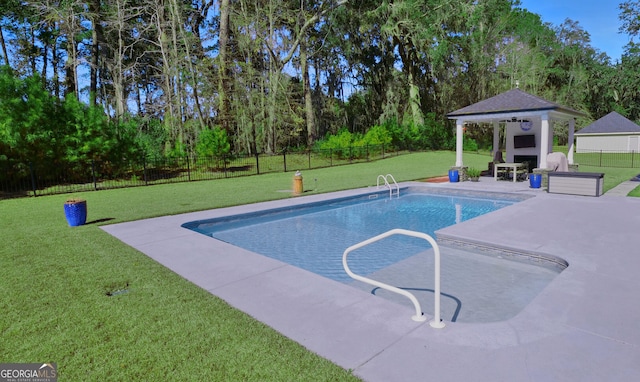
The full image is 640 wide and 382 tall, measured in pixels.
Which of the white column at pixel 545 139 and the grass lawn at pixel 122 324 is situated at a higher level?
the white column at pixel 545 139

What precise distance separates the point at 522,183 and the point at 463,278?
→ 1030 centimetres

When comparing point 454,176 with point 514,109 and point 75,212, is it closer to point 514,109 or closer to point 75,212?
point 514,109

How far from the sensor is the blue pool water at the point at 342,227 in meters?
6.45

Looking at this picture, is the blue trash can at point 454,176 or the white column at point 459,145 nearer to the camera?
the blue trash can at point 454,176

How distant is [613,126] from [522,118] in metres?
25.0

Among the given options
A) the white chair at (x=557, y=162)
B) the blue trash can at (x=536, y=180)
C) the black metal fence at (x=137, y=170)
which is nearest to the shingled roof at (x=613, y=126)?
the black metal fence at (x=137, y=170)

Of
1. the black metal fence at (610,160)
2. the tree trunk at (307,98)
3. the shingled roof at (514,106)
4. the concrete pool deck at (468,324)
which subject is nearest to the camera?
the concrete pool deck at (468,324)

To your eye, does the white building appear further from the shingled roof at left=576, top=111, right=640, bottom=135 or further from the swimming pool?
the swimming pool

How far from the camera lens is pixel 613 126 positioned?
32438mm

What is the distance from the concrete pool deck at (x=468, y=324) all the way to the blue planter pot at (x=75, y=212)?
8.24 ft

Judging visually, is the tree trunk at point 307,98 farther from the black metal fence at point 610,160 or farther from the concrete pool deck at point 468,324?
the concrete pool deck at point 468,324

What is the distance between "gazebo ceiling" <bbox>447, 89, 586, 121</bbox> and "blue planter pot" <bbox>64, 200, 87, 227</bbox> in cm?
1339

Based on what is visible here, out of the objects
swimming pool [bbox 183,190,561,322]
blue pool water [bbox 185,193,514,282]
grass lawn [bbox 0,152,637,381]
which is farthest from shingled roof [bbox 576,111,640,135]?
grass lawn [bbox 0,152,637,381]

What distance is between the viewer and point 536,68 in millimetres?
35719
